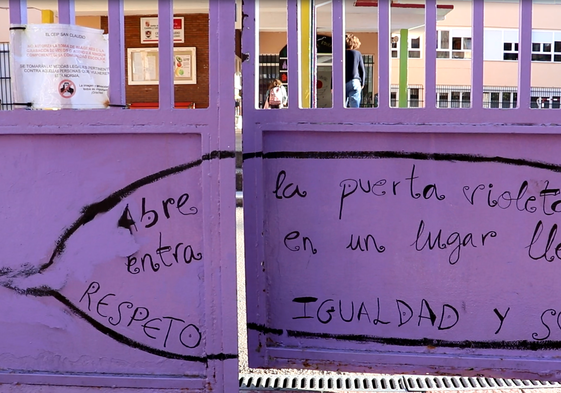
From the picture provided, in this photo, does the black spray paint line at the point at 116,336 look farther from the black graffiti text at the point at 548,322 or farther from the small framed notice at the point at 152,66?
the small framed notice at the point at 152,66

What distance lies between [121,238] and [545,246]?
1.75 metres

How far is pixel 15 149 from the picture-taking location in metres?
2.46

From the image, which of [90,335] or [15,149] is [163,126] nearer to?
[15,149]

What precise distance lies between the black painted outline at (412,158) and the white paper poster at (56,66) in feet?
2.32

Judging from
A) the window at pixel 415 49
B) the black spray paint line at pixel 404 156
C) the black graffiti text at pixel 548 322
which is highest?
the window at pixel 415 49

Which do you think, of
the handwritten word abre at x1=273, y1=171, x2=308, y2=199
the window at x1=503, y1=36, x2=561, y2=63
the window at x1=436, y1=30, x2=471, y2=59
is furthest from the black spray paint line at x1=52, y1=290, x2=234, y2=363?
the window at x1=436, y1=30, x2=471, y2=59

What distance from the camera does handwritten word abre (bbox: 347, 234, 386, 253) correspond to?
2.59m

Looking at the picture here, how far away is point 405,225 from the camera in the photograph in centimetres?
257

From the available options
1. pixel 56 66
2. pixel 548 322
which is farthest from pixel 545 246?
pixel 56 66

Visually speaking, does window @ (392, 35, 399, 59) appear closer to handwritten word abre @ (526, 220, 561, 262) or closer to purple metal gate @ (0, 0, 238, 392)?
handwritten word abre @ (526, 220, 561, 262)

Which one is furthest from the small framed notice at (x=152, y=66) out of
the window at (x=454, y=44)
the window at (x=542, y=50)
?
the window at (x=542, y=50)

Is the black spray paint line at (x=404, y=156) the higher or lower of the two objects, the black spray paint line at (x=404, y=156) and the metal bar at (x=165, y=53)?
the lower

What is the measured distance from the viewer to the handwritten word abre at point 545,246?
253 cm

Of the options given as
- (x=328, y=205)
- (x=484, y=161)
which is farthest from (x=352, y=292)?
(x=484, y=161)
